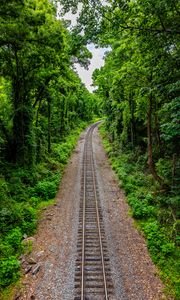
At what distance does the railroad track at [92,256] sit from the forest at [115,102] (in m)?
1.99

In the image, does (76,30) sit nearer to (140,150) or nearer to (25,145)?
(25,145)

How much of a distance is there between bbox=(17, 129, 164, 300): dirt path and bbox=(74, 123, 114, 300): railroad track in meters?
0.23

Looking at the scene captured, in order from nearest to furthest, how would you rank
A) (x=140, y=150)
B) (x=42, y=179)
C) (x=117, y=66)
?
(x=42, y=179)
(x=117, y=66)
(x=140, y=150)

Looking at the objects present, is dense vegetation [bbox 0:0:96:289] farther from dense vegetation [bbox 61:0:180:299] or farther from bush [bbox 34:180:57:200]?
dense vegetation [bbox 61:0:180:299]

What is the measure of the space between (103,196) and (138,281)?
762 centimetres

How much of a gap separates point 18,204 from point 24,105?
26.1 ft

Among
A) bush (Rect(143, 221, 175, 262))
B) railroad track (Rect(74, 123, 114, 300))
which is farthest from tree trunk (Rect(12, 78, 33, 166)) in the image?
bush (Rect(143, 221, 175, 262))

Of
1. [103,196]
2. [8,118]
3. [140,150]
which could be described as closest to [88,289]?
[103,196]

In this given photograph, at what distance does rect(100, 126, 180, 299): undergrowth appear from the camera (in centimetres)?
915

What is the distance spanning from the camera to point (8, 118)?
18.2m

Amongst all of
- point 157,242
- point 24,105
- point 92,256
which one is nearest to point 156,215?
point 157,242

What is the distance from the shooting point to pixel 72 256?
9781mm

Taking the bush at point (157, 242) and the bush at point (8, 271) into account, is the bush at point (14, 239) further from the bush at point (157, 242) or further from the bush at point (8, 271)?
the bush at point (157, 242)

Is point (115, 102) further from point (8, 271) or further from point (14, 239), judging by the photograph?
point (8, 271)
